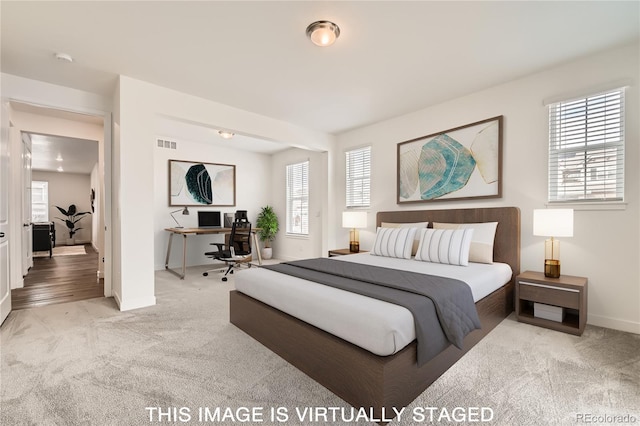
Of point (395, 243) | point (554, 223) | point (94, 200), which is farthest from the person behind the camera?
point (94, 200)

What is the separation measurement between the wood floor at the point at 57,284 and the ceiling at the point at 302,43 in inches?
104

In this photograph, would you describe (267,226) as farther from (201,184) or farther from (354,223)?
(354,223)

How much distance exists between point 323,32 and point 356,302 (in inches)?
82.9

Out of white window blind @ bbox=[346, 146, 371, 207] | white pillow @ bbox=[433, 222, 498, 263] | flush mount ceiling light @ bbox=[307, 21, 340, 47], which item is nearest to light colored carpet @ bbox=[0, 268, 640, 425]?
white pillow @ bbox=[433, 222, 498, 263]

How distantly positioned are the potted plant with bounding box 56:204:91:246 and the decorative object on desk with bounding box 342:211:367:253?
10145mm

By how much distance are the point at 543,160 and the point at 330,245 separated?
Answer: 3419 mm

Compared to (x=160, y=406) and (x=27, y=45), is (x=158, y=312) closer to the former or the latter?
(x=160, y=406)

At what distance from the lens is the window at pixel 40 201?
9289 mm

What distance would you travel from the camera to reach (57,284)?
435 cm

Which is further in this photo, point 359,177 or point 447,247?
point 359,177

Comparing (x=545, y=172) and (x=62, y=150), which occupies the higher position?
(x=62, y=150)

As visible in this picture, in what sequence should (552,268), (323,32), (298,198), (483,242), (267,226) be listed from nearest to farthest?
(323,32) → (552,268) → (483,242) → (298,198) → (267,226)

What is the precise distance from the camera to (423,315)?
1715 mm

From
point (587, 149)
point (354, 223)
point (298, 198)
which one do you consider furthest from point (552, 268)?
point (298, 198)
